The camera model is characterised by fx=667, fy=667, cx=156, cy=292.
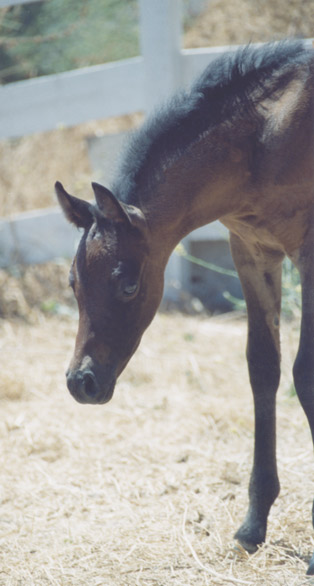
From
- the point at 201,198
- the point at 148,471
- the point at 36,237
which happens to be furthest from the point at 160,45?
the point at 148,471

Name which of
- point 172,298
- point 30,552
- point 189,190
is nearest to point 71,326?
point 172,298

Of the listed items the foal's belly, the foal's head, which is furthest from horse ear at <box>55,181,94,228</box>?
the foal's belly

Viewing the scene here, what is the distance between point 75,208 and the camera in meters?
2.01

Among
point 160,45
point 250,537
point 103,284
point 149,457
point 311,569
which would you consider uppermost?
point 160,45

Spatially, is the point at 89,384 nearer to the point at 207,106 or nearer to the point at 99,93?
the point at 207,106

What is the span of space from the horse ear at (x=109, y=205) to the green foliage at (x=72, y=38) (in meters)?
4.91

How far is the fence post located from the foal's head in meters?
3.01

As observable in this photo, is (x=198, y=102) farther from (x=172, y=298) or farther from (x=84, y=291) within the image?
(x=172, y=298)

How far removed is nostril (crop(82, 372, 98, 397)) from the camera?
1.96 metres

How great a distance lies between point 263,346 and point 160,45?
307cm

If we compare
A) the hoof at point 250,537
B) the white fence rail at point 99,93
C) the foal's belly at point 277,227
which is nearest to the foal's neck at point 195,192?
the foal's belly at point 277,227

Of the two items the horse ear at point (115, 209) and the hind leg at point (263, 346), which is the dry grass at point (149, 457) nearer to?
the hind leg at point (263, 346)

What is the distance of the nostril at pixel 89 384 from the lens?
196 centimetres

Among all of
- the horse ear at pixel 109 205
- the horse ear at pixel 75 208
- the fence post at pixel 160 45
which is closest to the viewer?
the horse ear at pixel 109 205
